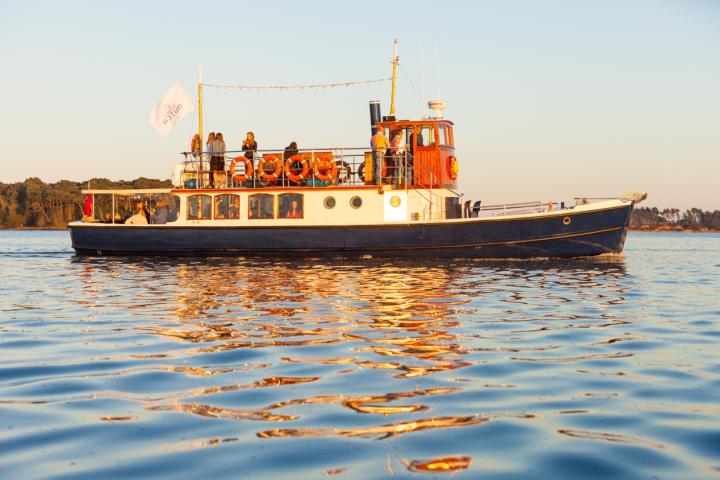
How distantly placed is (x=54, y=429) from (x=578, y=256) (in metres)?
22.9

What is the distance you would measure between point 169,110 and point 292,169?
4.86 m

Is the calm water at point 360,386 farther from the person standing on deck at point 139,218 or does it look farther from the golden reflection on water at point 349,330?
the person standing on deck at point 139,218

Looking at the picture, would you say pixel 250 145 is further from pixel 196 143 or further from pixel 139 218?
pixel 139 218

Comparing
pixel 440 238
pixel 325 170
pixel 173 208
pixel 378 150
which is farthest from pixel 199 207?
pixel 440 238

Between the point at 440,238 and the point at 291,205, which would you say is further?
the point at 291,205

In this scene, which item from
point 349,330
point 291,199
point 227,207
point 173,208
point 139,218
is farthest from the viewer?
point 139,218

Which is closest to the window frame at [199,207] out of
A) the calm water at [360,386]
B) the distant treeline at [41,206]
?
the calm water at [360,386]

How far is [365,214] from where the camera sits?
91.5 feet

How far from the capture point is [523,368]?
8570mm

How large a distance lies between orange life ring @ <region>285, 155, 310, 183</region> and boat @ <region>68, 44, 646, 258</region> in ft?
0.15

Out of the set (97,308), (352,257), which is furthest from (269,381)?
(352,257)

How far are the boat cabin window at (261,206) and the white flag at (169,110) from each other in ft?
13.1

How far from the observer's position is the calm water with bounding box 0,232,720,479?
5438 mm

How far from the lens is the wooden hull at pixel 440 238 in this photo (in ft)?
87.2
